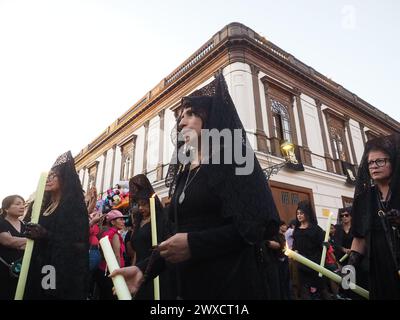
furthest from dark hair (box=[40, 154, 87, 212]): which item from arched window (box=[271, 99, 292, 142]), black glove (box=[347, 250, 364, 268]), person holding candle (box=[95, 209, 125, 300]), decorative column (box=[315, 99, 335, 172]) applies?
decorative column (box=[315, 99, 335, 172])

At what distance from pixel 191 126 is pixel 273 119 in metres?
10.3

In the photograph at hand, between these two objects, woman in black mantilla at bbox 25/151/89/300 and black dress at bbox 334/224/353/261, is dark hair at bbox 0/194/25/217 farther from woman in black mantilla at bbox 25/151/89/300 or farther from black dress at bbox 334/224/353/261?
black dress at bbox 334/224/353/261

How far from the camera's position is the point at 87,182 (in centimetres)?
1984

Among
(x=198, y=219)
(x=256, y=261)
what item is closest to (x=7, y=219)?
(x=198, y=219)

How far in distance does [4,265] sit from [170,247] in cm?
258

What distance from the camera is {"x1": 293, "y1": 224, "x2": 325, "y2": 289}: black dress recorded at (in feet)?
15.9

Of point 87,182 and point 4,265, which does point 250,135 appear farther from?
point 87,182

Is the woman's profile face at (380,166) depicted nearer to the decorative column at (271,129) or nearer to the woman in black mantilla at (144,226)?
the woman in black mantilla at (144,226)

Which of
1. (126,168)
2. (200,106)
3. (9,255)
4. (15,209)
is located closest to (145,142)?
(126,168)

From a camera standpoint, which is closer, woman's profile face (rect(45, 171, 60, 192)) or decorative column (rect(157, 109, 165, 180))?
woman's profile face (rect(45, 171, 60, 192))

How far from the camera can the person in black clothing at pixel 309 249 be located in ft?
15.8

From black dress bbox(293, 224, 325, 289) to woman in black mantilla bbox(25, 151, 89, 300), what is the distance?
12.1 ft

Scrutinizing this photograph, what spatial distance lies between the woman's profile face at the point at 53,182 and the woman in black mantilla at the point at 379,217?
279cm

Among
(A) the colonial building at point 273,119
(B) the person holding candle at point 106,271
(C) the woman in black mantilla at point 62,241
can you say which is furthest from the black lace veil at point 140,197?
(A) the colonial building at point 273,119
